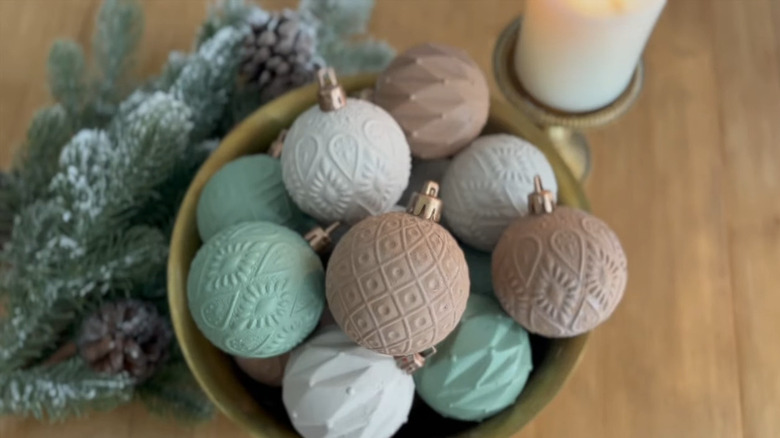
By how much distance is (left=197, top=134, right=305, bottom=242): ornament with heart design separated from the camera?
473 mm

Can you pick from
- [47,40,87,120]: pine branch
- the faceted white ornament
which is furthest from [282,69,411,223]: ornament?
[47,40,87,120]: pine branch

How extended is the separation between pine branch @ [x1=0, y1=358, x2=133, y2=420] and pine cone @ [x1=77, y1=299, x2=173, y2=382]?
0.01 meters

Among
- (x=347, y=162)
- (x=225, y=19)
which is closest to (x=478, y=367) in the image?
(x=347, y=162)

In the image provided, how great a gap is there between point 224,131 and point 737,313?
1.48 ft

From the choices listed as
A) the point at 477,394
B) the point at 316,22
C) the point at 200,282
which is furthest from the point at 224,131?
the point at 477,394

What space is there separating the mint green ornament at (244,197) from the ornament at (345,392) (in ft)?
0.33

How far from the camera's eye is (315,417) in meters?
0.42

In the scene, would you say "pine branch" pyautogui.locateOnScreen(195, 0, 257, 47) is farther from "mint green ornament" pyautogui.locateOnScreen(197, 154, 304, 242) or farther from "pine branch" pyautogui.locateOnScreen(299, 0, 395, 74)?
"mint green ornament" pyautogui.locateOnScreen(197, 154, 304, 242)

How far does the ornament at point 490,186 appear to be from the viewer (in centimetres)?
47

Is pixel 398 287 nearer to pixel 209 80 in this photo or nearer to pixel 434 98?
pixel 434 98

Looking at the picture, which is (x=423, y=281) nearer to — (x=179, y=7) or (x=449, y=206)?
(x=449, y=206)

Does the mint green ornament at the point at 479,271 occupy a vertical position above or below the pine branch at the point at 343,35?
below

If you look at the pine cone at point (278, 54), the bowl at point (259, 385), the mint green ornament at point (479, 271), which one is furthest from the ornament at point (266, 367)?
the pine cone at point (278, 54)

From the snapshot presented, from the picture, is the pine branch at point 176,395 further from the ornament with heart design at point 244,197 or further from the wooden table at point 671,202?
the ornament with heart design at point 244,197
